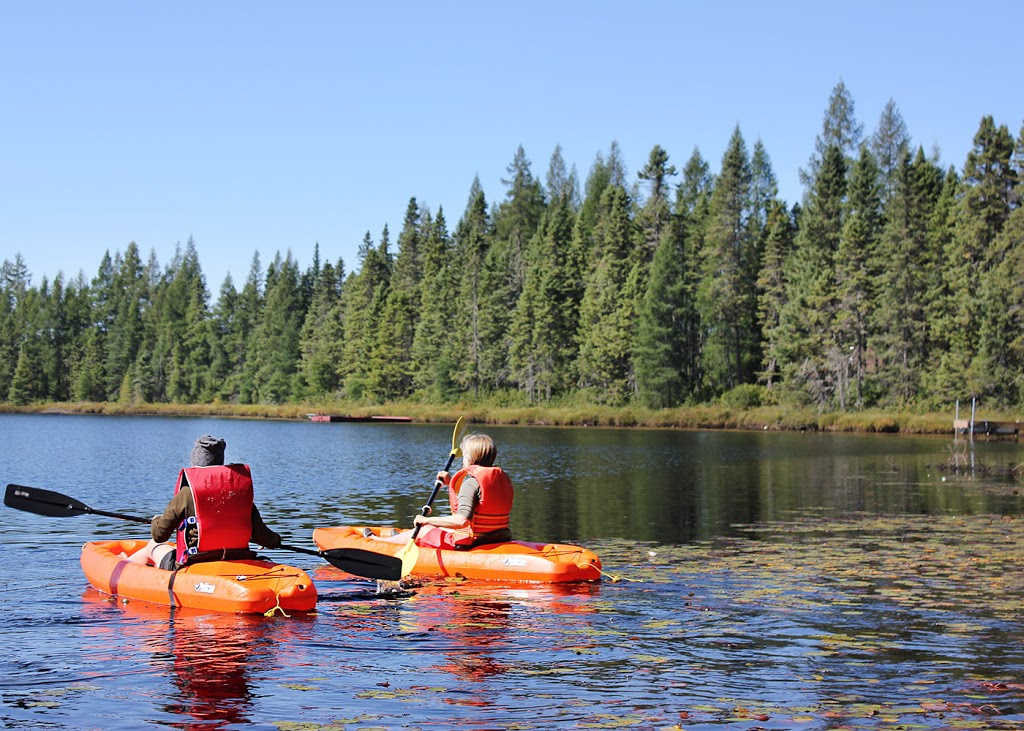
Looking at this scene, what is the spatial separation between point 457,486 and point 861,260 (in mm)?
57870

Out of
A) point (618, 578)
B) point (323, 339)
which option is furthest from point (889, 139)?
point (618, 578)

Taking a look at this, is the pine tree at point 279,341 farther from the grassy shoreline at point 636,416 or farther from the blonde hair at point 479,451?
the blonde hair at point 479,451

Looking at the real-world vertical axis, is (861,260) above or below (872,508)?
above

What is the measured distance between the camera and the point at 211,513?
11141mm

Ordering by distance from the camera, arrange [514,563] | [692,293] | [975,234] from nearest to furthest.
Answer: [514,563] → [975,234] → [692,293]

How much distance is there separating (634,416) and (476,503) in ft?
194

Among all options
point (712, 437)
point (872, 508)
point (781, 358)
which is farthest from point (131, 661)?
point (781, 358)

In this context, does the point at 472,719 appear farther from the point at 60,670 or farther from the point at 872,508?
the point at 872,508

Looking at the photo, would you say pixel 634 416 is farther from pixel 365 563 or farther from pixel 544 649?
pixel 544 649

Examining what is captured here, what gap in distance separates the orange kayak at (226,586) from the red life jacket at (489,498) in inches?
109

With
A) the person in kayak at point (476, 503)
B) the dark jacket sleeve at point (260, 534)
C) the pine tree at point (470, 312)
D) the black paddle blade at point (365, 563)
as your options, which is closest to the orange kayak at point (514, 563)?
the person in kayak at point (476, 503)

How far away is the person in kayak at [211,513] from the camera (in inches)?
431

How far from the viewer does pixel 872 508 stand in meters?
22.6

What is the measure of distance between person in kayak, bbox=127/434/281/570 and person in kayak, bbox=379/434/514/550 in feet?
8.54
